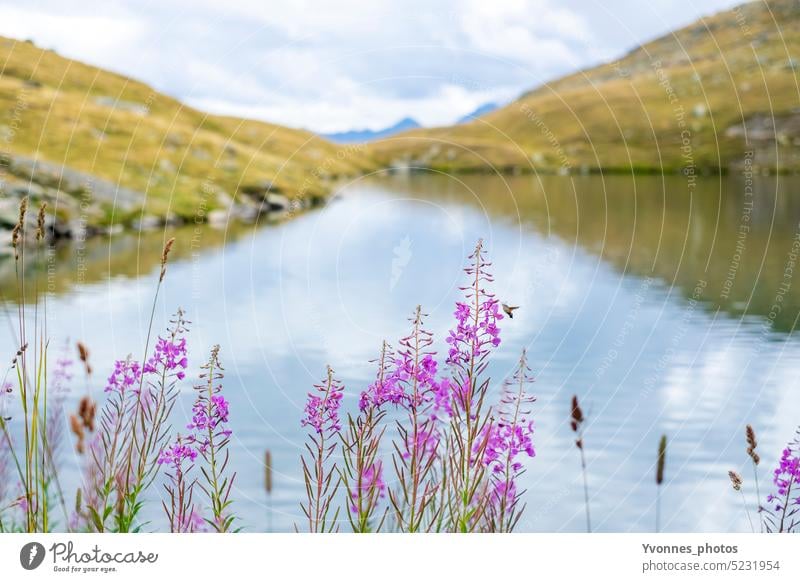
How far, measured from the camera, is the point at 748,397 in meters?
12.2

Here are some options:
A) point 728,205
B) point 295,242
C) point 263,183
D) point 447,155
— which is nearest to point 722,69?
point 447,155

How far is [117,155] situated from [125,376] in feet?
159

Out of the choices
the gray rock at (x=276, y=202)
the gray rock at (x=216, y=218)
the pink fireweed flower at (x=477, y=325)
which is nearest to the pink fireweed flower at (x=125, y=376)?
the pink fireweed flower at (x=477, y=325)

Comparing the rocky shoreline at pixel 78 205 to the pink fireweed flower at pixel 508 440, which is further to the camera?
the rocky shoreline at pixel 78 205

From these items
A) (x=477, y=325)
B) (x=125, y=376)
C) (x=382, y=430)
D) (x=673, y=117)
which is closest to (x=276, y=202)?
(x=125, y=376)

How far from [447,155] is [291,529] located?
113227mm

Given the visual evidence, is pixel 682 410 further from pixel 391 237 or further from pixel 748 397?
pixel 391 237

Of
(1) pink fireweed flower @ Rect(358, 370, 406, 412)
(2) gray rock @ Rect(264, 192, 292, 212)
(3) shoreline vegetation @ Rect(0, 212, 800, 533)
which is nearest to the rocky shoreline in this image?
(2) gray rock @ Rect(264, 192, 292, 212)

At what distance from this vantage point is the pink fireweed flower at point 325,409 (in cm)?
526
